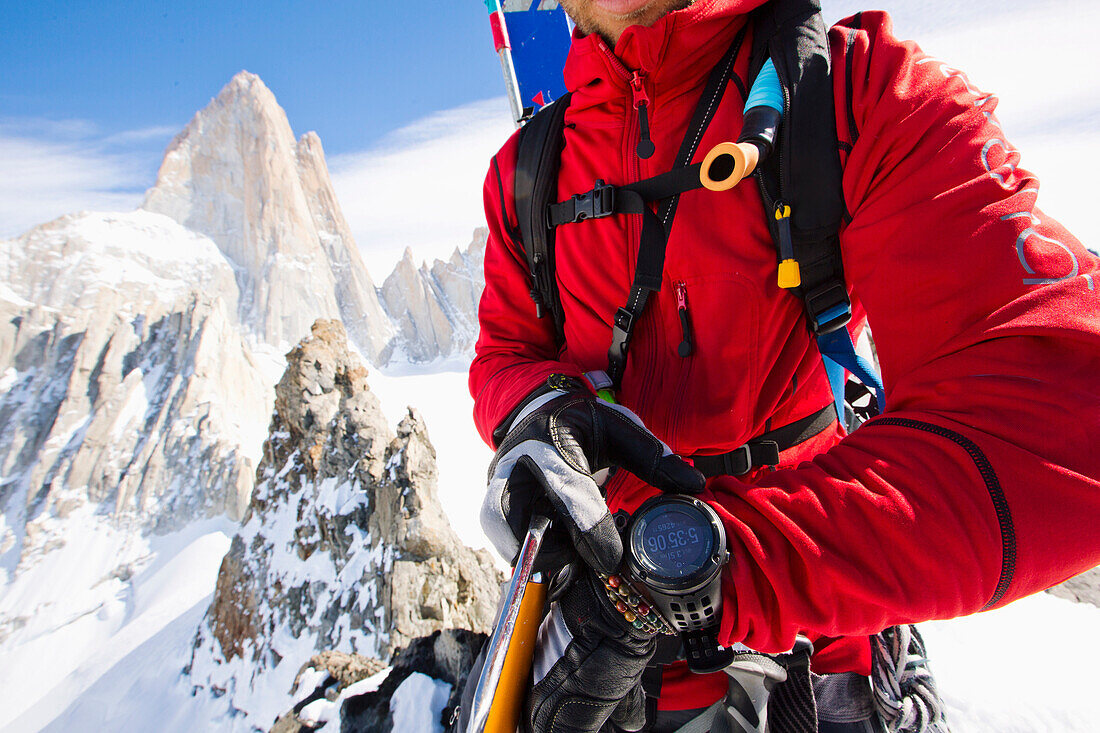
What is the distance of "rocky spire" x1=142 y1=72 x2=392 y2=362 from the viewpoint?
6888 cm

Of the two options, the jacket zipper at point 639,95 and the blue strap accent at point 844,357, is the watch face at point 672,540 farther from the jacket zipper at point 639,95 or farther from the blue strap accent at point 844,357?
the jacket zipper at point 639,95

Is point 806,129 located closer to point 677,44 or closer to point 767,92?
point 767,92

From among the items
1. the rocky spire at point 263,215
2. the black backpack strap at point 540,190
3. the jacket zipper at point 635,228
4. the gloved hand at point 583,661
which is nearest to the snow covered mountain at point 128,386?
the rocky spire at point 263,215

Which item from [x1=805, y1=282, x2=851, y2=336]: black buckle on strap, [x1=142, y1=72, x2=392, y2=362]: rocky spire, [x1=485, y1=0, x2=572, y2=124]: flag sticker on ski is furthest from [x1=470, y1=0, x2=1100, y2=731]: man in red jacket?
[x1=142, y1=72, x2=392, y2=362]: rocky spire

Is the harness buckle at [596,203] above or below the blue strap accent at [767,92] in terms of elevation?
below

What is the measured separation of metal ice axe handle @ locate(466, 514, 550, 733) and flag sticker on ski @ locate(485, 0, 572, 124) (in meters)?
5.10

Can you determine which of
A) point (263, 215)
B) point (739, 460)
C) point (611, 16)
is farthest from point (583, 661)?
point (263, 215)

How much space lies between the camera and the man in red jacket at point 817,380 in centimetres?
93

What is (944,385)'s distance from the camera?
105 cm

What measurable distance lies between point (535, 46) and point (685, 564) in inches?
235

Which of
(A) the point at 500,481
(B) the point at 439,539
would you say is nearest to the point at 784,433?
(A) the point at 500,481

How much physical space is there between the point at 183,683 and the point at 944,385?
30760mm

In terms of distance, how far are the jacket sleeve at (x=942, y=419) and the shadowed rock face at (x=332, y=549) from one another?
13.9m

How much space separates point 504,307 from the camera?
246cm
